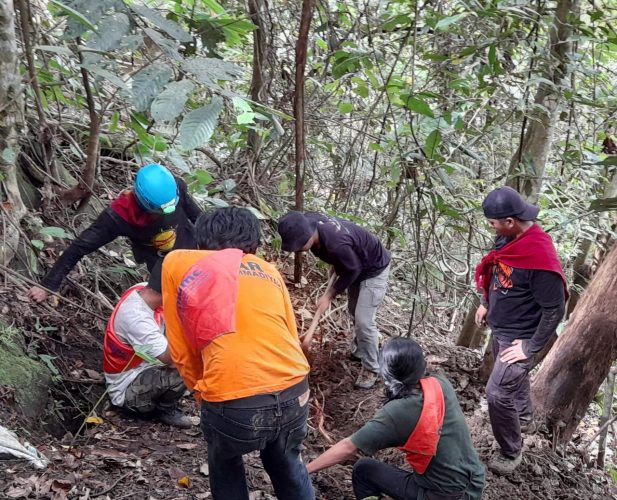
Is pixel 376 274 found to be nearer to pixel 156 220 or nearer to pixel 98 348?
pixel 156 220

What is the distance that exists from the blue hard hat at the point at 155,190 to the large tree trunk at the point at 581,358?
129 inches

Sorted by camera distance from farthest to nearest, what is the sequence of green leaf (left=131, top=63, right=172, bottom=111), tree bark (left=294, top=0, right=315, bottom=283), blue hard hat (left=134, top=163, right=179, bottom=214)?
blue hard hat (left=134, top=163, right=179, bottom=214)
tree bark (left=294, top=0, right=315, bottom=283)
green leaf (left=131, top=63, right=172, bottom=111)

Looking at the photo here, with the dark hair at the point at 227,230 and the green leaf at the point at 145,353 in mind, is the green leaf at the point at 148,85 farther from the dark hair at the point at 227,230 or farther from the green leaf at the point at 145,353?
the green leaf at the point at 145,353

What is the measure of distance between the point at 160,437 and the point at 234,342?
172 cm

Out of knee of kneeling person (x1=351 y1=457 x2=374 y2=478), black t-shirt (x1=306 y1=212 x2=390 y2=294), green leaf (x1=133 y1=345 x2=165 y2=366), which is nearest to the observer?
green leaf (x1=133 y1=345 x2=165 y2=366)

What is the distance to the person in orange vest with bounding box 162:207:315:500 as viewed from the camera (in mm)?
2254

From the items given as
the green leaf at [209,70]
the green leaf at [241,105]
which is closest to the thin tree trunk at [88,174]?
the green leaf at [209,70]

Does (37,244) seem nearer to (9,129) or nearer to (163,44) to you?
(9,129)

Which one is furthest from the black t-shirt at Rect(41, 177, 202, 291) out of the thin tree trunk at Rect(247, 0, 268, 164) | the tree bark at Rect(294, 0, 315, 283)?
the thin tree trunk at Rect(247, 0, 268, 164)

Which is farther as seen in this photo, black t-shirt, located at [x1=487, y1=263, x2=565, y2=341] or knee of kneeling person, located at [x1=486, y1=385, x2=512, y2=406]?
knee of kneeling person, located at [x1=486, y1=385, x2=512, y2=406]

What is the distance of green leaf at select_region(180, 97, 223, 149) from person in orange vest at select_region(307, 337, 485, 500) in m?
1.49

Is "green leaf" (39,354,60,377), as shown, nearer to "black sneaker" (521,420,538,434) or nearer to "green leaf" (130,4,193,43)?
"green leaf" (130,4,193,43)

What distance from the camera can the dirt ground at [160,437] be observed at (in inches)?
115

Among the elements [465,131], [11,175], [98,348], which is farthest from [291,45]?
[98,348]
